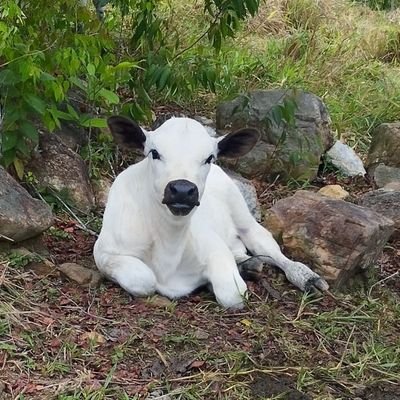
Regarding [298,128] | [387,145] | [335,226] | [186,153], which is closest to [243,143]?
[186,153]

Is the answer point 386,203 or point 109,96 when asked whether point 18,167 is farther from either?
point 386,203

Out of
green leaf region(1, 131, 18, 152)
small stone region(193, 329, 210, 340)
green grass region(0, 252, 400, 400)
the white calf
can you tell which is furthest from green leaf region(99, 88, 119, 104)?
small stone region(193, 329, 210, 340)

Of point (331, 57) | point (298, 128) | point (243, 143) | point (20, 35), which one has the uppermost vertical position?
point (20, 35)

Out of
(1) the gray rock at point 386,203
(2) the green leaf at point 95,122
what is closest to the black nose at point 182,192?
(2) the green leaf at point 95,122

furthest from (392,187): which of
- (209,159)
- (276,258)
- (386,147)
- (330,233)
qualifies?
(209,159)

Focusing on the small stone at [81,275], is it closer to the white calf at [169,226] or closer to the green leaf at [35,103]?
the white calf at [169,226]

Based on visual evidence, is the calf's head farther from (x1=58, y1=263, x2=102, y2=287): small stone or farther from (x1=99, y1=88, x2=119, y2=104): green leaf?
(x1=99, y1=88, x2=119, y2=104): green leaf

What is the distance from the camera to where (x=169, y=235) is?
494cm

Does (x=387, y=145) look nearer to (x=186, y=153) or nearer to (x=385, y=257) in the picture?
(x=385, y=257)

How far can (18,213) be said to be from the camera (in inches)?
199

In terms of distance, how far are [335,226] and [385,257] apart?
849mm

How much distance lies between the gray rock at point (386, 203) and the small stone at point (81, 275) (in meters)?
2.27

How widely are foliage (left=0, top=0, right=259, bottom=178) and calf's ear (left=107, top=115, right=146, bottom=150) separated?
516 mm

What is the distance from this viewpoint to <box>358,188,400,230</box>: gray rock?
6320 mm
